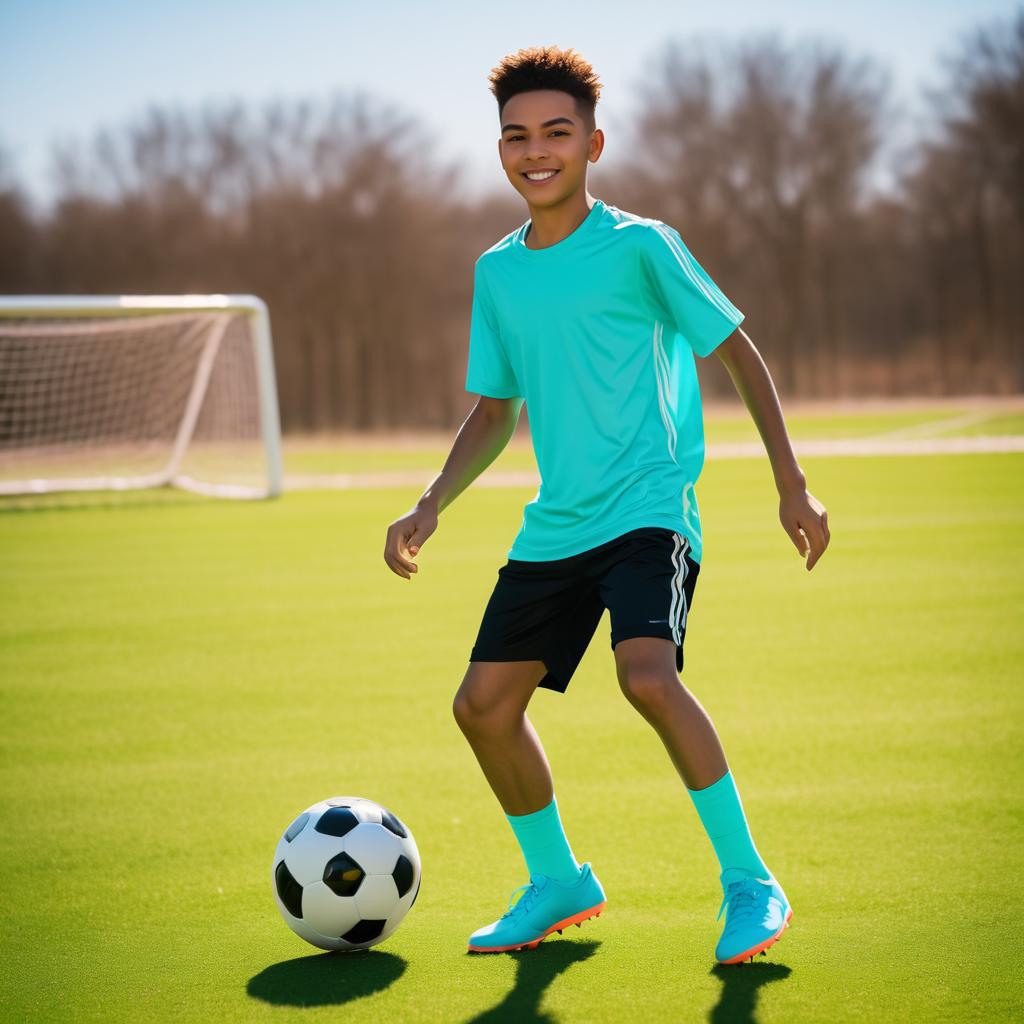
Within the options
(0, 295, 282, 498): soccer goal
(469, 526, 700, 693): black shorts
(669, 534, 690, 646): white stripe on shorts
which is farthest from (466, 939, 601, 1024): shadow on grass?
(0, 295, 282, 498): soccer goal

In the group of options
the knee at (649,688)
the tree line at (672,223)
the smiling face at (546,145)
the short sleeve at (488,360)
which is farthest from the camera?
the tree line at (672,223)

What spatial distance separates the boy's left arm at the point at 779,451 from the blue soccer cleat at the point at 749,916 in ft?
2.49

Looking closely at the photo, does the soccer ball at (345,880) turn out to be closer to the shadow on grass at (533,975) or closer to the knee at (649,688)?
the shadow on grass at (533,975)

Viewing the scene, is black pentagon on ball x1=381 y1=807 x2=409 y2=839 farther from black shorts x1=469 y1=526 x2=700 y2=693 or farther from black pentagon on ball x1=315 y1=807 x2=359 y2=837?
black shorts x1=469 y1=526 x2=700 y2=693

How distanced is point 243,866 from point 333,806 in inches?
33.9

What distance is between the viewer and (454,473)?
3531 millimetres

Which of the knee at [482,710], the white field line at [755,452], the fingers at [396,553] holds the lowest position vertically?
the white field line at [755,452]

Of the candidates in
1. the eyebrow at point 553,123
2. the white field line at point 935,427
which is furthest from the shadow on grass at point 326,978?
the white field line at point 935,427

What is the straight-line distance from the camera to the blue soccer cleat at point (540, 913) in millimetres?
3252

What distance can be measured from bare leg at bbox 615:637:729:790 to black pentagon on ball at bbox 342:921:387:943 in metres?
0.87

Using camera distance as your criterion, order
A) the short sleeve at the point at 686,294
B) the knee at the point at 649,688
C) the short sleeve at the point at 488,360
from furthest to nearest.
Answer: the short sleeve at the point at 488,360 < the short sleeve at the point at 686,294 < the knee at the point at 649,688

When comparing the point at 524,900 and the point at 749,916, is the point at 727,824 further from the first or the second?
the point at 524,900

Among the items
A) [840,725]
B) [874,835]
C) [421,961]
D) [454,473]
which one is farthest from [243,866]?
[840,725]

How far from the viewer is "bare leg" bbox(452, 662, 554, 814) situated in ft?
10.5
